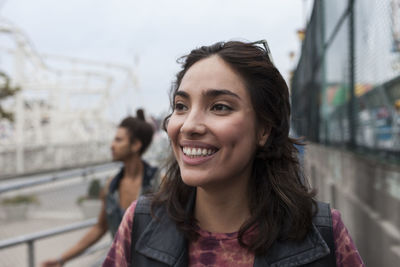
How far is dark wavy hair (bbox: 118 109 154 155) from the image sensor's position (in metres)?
3.24

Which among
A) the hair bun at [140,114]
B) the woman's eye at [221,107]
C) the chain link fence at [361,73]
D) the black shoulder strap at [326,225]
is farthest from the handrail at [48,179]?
the black shoulder strap at [326,225]

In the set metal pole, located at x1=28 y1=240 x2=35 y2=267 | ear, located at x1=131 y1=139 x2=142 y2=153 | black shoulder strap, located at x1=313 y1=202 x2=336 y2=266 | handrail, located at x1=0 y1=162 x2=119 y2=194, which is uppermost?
ear, located at x1=131 y1=139 x2=142 y2=153

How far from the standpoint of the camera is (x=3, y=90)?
13.9m

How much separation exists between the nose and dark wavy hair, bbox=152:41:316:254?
0.18 meters

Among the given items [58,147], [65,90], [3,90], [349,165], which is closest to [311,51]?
[349,165]

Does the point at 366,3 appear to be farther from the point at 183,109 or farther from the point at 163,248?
the point at 163,248

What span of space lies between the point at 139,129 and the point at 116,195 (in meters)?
0.59

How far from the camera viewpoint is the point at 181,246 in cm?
138

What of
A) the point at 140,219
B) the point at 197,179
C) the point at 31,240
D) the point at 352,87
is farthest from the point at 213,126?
the point at 352,87

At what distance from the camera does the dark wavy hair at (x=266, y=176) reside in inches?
54.7

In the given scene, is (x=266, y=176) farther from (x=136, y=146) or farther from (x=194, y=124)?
(x=136, y=146)

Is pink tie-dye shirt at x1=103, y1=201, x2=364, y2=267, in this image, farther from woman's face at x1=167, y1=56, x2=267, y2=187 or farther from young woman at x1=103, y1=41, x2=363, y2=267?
woman's face at x1=167, y1=56, x2=267, y2=187

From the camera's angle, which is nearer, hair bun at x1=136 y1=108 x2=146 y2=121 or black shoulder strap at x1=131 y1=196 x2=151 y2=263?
black shoulder strap at x1=131 y1=196 x2=151 y2=263

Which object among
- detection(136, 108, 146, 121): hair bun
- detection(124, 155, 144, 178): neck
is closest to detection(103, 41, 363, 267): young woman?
detection(124, 155, 144, 178): neck
